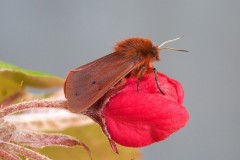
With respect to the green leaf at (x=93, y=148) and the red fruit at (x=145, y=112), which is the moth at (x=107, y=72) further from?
the green leaf at (x=93, y=148)

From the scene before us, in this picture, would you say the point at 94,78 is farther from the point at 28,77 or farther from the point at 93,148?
the point at 93,148

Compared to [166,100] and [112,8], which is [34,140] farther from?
[112,8]

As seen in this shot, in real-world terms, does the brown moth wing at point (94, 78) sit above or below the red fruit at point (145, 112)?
above

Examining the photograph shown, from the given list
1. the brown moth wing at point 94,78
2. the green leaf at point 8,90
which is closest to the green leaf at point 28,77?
the green leaf at point 8,90

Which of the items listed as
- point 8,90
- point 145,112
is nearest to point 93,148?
point 8,90

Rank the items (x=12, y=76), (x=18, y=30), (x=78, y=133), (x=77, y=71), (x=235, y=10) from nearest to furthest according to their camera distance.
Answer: (x=77, y=71)
(x=12, y=76)
(x=78, y=133)
(x=18, y=30)
(x=235, y=10)

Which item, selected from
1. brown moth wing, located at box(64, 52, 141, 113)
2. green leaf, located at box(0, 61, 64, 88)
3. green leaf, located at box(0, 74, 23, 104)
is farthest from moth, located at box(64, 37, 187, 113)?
green leaf, located at box(0, 74, 23, 104)

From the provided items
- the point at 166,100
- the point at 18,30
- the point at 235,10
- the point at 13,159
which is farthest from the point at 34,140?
the point at 235,10

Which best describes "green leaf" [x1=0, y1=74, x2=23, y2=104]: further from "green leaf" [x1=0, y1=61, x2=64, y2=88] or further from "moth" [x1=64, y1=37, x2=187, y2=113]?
"moth" [x1=64, y1=37, x2=187, y2=113]
